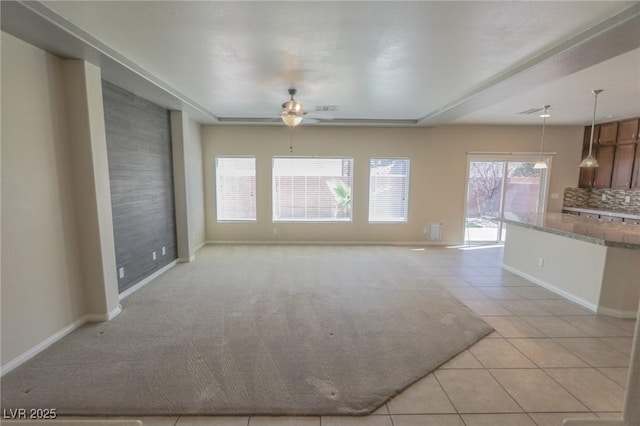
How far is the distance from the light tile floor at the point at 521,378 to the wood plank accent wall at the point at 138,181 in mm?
2490

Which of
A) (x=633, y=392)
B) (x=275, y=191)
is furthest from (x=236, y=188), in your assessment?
(x=633, y=392)

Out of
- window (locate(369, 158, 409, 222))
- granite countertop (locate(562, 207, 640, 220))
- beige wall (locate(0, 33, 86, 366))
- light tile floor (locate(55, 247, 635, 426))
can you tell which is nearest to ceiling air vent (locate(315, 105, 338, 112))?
window (locate(369, 158, 409, 222))

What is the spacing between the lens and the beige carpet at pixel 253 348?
1946mm

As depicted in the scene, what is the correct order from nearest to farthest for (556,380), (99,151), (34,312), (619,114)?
(556,380) → (34,312) → (99,151) → (619,114)

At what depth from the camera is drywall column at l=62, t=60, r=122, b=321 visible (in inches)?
105

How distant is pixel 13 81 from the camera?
2178 millimetres

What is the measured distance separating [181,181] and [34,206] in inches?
98.1

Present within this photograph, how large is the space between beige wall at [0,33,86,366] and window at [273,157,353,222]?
3.88 metres

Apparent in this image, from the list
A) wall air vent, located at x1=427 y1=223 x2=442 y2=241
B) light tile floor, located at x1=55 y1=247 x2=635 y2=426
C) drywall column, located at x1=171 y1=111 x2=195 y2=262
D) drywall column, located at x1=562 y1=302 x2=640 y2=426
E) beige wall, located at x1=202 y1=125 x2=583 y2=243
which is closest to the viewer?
drywall column, located at x1=562 y1=302 x2=640 y2=426

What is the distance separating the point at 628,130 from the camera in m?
5.24

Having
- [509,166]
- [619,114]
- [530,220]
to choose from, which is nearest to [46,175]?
[530,220]

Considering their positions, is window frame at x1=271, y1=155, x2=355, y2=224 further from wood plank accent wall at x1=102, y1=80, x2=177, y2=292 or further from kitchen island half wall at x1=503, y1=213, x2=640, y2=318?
kitchen island half wall at x1=503, y1=213, x2=640, y2=318

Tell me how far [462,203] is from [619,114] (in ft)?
9.48

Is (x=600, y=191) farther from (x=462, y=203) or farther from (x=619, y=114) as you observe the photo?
(x=462, y=203)
